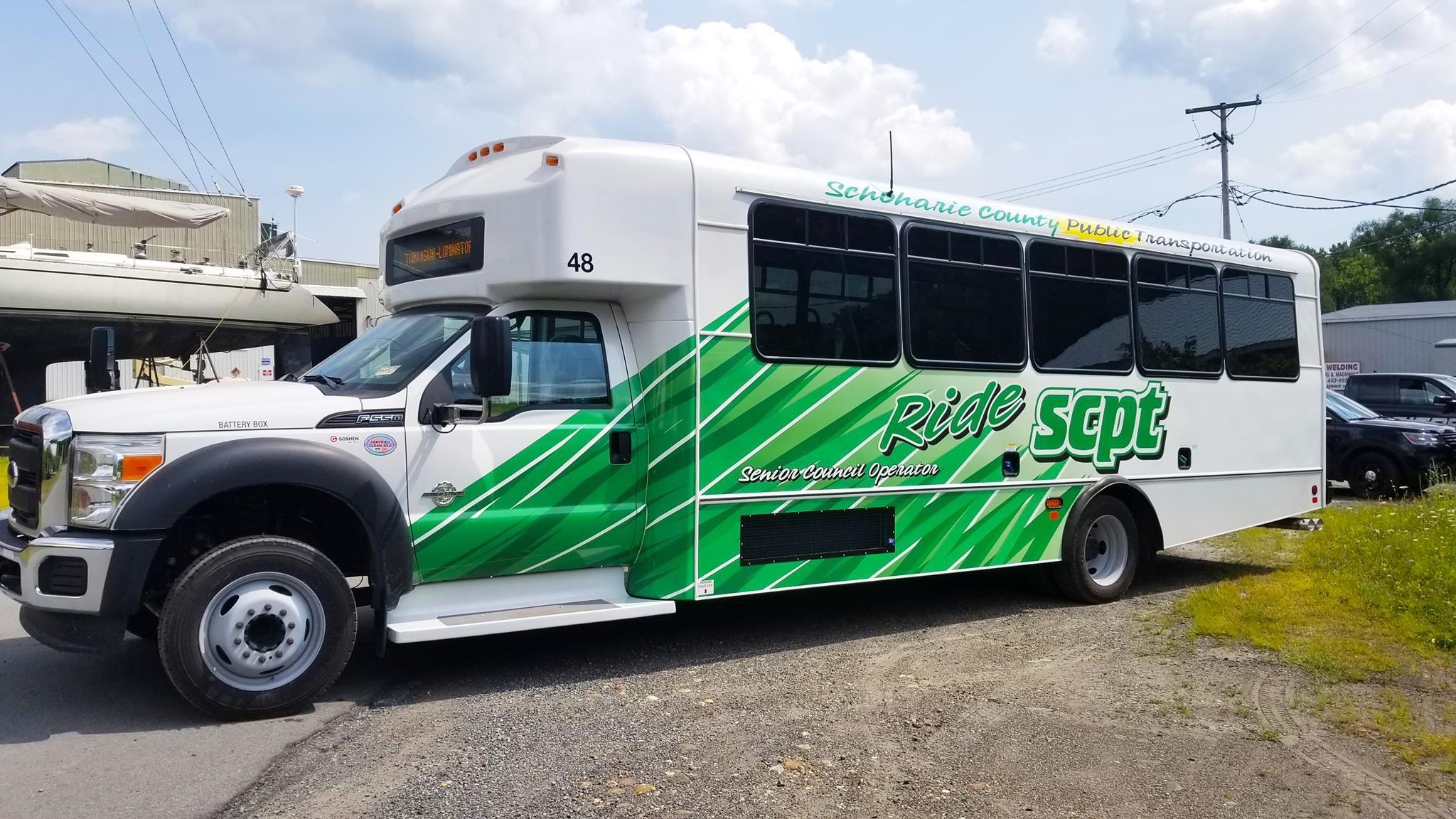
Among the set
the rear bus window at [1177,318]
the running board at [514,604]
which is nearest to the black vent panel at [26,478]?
the running board at [514,604]

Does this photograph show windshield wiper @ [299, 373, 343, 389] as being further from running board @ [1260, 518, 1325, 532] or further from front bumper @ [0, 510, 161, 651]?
running board @ [1260, 518, 1325, 532]

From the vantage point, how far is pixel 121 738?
5160 millimetres

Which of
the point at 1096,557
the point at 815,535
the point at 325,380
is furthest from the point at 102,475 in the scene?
the point at 1096,557

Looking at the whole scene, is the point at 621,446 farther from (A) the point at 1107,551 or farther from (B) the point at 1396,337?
(B) the point at 1396,337

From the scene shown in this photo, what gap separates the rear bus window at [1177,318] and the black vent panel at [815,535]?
301 cm

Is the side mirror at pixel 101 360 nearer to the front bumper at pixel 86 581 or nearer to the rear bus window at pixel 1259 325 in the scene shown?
the front bumper at pixel 86 581

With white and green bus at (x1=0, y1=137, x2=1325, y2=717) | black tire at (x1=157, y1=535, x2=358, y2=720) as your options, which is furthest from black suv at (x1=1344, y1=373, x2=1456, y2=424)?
black tire at (x1=157, y1=535, x2=358, y2=720)

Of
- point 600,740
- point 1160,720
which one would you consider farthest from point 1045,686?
point 600,740

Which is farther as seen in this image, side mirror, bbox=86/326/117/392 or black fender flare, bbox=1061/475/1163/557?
black fender flare, bbox=1061/475/1163/557

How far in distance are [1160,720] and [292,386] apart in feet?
15.8

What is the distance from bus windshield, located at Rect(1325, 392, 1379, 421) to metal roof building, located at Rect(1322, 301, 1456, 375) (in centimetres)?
2212

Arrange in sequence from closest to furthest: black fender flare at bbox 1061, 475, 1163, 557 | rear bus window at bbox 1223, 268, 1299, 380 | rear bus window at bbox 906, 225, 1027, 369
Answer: rear bus window at bbox 906, 225, 1027, 369 < black fender flare at bbox 1061, 475, 1163, 557 < rear bus window at bbox 1223, 268, 1299, 380

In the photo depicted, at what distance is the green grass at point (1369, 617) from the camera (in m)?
5.52

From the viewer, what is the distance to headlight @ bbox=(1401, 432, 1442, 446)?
1596 cm
